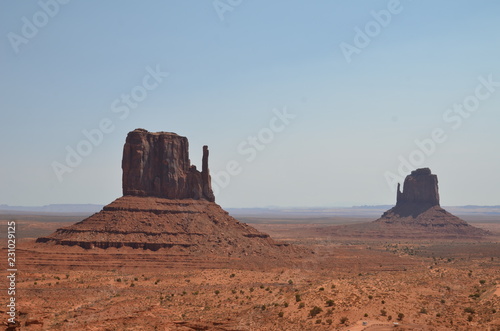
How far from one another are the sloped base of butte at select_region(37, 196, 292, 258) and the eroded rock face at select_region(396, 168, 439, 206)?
8164 centimetres

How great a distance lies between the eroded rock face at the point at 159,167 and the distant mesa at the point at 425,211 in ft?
274

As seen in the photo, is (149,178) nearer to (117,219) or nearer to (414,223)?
(117,219)

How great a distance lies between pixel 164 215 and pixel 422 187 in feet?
312

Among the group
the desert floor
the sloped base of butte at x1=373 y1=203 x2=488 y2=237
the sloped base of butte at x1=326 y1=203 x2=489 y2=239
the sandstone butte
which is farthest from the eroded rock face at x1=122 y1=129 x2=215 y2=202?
the sloped base of butte at x1=373 y1=203 x2=488 y2=237

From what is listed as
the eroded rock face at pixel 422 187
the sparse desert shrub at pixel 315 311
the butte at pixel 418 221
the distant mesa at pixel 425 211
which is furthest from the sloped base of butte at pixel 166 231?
the eroded rock face at pixel 422 187

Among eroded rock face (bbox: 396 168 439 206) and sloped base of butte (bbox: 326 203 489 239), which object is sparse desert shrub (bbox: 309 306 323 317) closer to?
sloped base of butte (bbox: 326 203 489 239)

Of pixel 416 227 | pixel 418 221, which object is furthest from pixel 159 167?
pixel 418 221

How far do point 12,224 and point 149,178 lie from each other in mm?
40474

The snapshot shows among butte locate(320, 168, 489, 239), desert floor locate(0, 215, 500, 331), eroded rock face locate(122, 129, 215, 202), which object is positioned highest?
eroded rock face locate(122, 129, 215, 202)

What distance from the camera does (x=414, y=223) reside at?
147 meters

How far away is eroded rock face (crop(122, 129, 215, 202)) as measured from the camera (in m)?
77.7

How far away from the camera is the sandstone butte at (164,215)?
71.5 metres

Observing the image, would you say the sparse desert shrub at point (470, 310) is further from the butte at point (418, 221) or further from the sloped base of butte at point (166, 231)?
the butte at point (418, 221)

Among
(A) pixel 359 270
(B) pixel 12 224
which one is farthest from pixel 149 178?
(B) pixel 12 224
